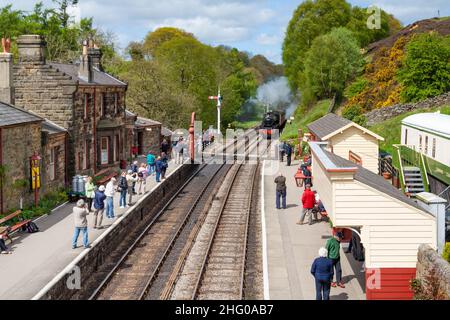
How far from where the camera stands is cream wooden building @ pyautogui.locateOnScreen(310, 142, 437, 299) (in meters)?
15.1

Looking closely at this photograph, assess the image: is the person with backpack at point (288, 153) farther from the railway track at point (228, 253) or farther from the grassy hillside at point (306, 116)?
the grassy hillside at point (306, 116)

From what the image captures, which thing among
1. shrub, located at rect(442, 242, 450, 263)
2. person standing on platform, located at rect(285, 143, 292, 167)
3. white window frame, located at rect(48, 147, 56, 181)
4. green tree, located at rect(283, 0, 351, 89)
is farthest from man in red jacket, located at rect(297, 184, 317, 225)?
green tree, located at rect(283, 0, 351, 89)

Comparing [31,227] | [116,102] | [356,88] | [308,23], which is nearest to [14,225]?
[31,227]

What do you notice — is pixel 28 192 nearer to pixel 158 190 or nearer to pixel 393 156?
pixel 158 190

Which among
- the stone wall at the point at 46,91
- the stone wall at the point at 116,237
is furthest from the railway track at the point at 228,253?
the stone wall at the point at 46,91

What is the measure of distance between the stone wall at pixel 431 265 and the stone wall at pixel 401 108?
29.1 m

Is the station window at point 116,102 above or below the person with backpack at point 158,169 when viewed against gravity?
above

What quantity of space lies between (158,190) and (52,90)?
265 inches

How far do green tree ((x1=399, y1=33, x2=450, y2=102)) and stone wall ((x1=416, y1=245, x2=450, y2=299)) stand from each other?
32.3 meters

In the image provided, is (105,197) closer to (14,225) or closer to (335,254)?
(14,225)

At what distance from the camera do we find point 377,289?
15.2m

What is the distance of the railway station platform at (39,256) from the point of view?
15398mm
